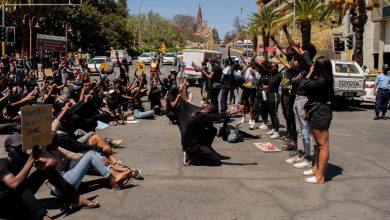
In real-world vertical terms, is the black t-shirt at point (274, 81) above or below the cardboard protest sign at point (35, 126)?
above

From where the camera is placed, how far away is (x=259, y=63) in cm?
1138

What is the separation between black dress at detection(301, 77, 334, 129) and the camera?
6.84 metres

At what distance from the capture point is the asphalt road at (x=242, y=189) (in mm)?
5820

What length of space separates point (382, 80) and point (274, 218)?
10.8m

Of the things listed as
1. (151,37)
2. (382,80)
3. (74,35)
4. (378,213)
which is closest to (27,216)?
(378,213)

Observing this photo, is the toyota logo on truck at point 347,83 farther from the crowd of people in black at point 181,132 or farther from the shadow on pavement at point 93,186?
the shadow on pavement at point 93,186

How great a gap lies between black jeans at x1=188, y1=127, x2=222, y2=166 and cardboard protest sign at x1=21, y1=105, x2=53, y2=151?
3.00m

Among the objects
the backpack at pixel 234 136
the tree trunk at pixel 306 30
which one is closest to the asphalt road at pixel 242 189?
the backpack at pixel 234 136

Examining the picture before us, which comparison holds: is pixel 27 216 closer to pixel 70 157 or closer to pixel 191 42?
pixel 70 157

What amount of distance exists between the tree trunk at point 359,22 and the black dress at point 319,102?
1906 centimetres

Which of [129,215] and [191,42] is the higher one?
[191,42]

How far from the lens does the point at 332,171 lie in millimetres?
7895

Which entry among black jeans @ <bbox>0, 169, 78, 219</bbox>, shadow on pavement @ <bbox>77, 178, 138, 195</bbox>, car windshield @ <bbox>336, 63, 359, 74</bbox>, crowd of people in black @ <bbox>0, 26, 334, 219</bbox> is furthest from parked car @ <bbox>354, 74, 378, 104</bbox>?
black jeans @ <bbox>0, 169, 78, 219</bbox>

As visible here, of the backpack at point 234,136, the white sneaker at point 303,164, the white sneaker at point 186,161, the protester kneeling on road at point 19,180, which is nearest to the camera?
the protester kneeling on road at point 19,180
